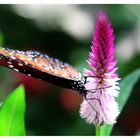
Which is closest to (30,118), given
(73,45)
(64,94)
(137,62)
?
(64,94)

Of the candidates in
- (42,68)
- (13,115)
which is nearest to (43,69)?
(42,68)

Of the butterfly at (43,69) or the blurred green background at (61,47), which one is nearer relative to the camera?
the butterfly at (43,69)

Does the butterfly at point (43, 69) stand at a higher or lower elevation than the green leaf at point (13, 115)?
higher

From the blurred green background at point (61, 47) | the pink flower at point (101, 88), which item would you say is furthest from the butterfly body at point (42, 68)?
the blurred green background at point (61, 47)

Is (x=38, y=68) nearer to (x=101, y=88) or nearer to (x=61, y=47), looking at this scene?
(x=101, y=88)

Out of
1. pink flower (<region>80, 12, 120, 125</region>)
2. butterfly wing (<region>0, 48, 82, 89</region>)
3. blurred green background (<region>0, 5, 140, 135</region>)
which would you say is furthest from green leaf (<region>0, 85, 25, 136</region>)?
blurred green background (<region>0, 5, 140, 135</region>)

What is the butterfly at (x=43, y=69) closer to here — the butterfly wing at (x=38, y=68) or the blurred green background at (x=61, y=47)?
the butterfly wing at (x=38, y=68)
